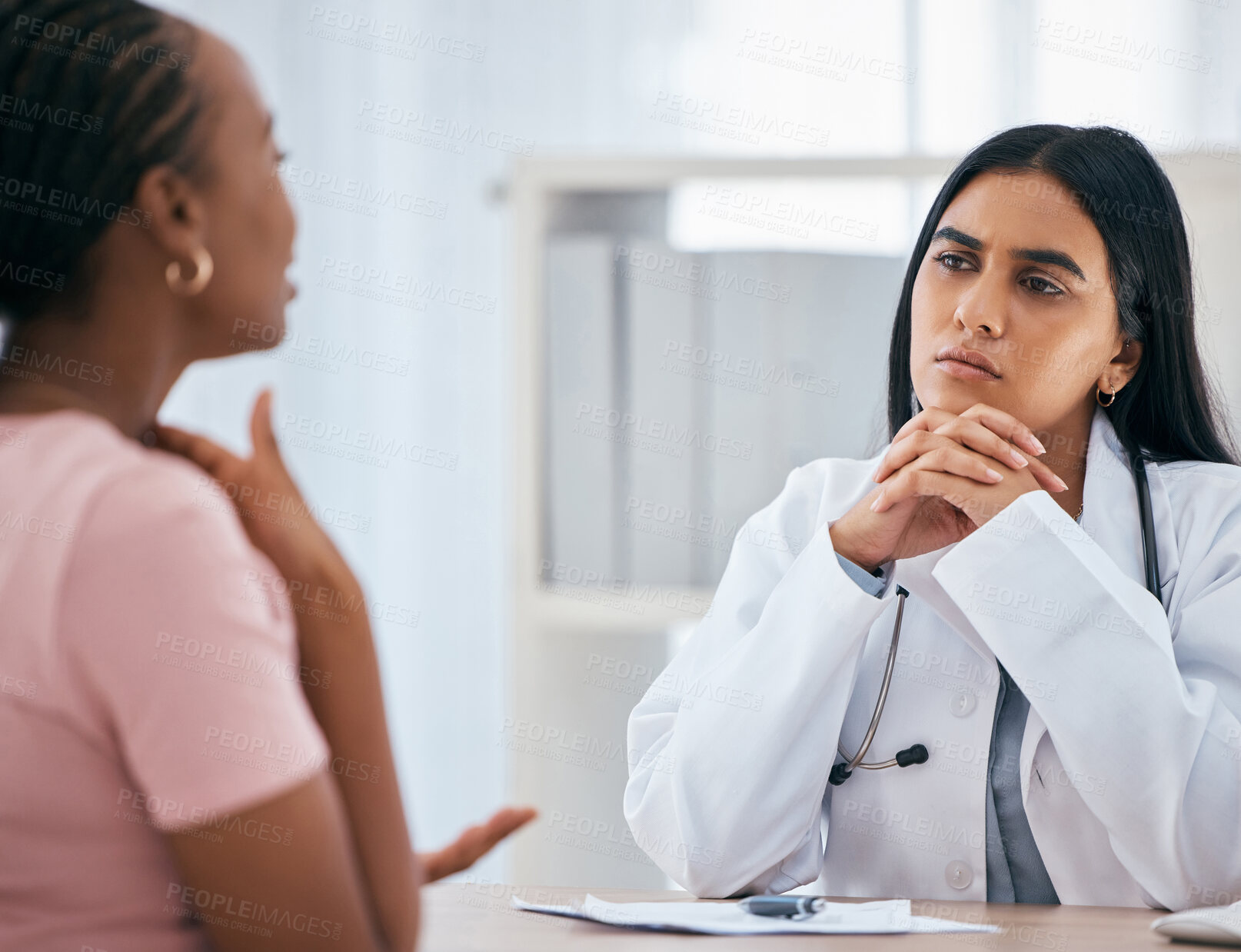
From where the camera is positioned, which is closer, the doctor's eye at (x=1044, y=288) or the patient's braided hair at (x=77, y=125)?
the patient's braided hair at (x=77, y=125)

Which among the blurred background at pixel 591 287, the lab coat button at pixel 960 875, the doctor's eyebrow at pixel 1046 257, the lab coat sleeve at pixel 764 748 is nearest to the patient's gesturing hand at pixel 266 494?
the lab coat sleeve at pixel 764 748

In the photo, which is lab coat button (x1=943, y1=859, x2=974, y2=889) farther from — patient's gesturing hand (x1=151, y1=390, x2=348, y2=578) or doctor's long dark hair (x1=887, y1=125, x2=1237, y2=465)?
patient's gesturing hand (x1=151, y1=390, x2=348, y2=578)

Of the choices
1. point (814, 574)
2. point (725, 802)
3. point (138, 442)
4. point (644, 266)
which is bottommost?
point (725, 802)

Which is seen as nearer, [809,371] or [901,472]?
[901,472]

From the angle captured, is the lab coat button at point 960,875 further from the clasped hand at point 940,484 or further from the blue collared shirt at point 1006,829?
the clasped hand at point 940,484

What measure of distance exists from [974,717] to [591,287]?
46.6 inches

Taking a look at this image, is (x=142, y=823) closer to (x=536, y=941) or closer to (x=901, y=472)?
(x=536, y=941)

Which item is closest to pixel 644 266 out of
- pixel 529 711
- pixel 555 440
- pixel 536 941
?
pixel 555 440

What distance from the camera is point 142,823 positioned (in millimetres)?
449

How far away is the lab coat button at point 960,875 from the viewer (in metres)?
1.29

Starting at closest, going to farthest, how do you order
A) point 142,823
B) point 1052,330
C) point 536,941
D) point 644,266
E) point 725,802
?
point 142,823 → point 536,941 → point 725,802 → point 1052,330 → point 644,266

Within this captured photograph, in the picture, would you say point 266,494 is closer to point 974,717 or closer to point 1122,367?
point 974,717

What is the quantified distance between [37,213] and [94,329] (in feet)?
0.17

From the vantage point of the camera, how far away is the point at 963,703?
4.50 feet
